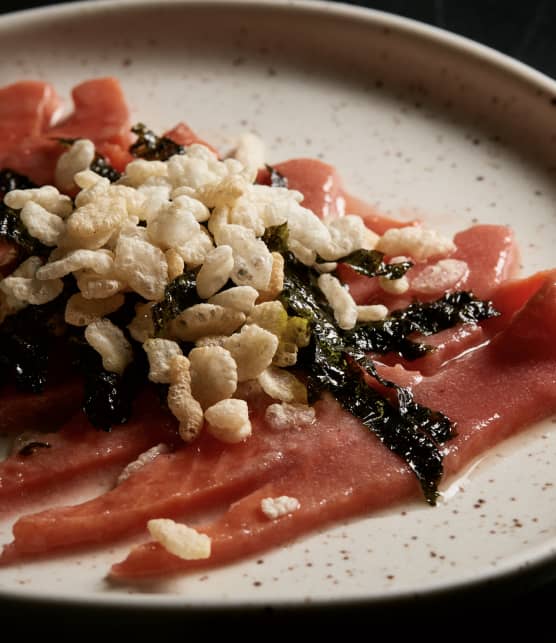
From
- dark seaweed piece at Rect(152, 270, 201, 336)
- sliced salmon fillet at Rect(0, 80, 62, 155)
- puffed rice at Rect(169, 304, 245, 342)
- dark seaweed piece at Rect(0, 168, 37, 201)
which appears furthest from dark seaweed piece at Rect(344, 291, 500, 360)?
sliced salmon fillet at Rect(0, 80, 62, 155)

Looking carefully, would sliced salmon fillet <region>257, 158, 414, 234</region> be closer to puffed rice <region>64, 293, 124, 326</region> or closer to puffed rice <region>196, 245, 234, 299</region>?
puffed rice <region>196, 245, 234, 299</region>

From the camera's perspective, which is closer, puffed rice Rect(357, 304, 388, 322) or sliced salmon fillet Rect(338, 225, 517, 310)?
puffed rice Rect(357, 304, 388, 322)

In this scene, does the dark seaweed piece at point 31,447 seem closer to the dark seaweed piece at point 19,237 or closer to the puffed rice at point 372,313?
the dark seaweed piece at point 19,237

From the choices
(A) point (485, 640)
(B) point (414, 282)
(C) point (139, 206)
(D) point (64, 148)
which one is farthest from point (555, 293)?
(D) point (64, 148)

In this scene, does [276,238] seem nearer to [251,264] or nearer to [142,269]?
[251,264]

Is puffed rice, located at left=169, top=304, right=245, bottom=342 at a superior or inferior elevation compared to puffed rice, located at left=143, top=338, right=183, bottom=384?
superior

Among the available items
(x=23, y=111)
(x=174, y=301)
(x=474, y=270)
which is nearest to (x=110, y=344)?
(x=174, y=301)
